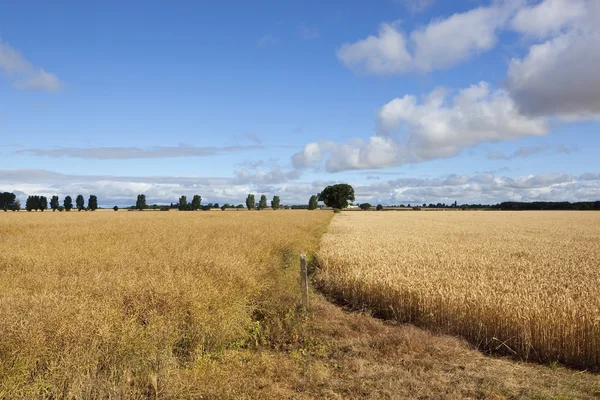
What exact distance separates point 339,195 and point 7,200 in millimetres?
97591

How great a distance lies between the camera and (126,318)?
6.86 metres

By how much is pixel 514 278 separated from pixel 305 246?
12.9 metres

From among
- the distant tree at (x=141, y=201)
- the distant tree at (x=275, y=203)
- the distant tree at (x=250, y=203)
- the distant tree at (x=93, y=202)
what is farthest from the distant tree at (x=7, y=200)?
the distant tree at (x=275, y=203)

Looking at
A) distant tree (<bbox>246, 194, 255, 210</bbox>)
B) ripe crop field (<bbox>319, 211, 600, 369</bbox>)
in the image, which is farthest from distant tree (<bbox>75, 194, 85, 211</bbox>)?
ripe crop field (<bbox>319, 211, 600, 369</bbox>)

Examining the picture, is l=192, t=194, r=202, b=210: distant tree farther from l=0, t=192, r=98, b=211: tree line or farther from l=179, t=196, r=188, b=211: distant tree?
l=0, t=192, r=98, b=211: tree line

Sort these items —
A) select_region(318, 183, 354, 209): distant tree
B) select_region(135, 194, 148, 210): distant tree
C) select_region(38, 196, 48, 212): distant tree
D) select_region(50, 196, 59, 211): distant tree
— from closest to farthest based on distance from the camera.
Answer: select_region(38, 196, 48, 212): distant tree, select_region(50, 196, 59, 211): distant tree, select_region(318, 183, 354, 209): distant tree, select_region(135, 194, 148, 210): distant tree

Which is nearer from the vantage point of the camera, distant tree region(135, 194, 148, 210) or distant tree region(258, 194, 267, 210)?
distant tree region(135, 194, 148, 210)

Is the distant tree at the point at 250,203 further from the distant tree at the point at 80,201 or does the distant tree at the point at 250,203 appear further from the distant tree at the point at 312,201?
the distant tree at the point at 80,201

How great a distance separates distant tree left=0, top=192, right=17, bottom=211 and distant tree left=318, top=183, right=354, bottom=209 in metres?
93.0

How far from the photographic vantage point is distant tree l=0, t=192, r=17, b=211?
109850 millimetres

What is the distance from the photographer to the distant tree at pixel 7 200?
10985 centimetres

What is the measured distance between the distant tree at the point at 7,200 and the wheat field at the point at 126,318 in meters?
121

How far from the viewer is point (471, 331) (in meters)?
9.89

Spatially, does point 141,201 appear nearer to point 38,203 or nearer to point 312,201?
point 38,203
